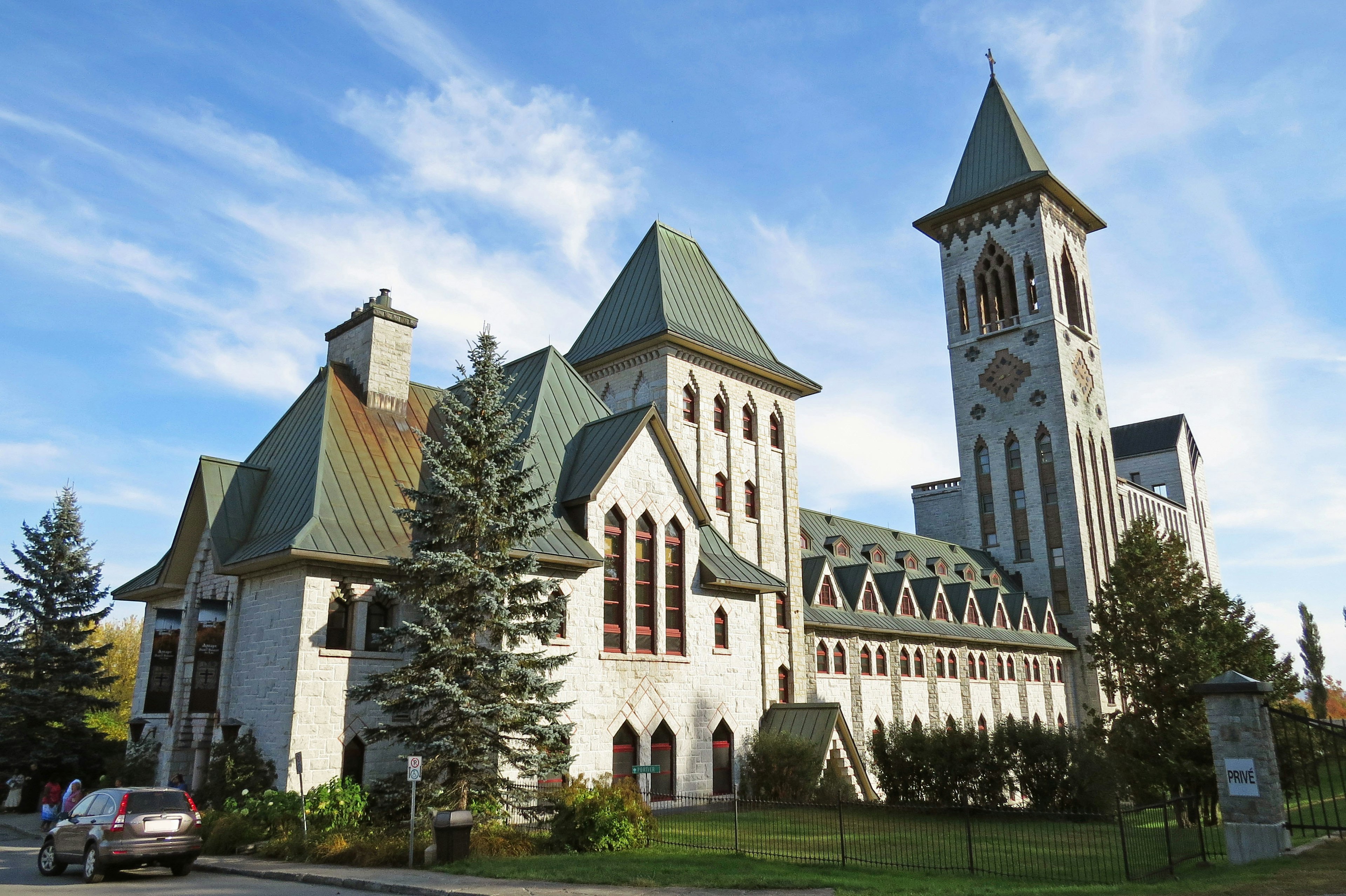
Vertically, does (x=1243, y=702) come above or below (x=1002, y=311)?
below

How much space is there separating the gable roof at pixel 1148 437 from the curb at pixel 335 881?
289 feet

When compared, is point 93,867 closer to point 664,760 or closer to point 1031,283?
point 664,760

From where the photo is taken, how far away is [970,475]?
6512 centimetres

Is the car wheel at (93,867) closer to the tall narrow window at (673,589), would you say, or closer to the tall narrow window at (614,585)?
the tall narrow window at (614,585)

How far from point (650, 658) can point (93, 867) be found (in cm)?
1349

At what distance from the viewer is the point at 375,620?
22.1m

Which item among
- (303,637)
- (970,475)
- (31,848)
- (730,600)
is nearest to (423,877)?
(303,637)

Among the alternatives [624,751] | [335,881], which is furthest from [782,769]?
[335,881]

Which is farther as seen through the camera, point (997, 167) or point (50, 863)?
point (997, 167)

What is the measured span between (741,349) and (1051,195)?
131 ft

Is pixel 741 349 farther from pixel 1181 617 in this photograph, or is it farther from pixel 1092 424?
pixel 1092 424

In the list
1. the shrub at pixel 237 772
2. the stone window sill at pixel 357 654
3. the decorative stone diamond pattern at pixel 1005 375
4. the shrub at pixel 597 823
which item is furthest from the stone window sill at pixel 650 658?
the decorative stone diamond pattern at pixel 1005 375

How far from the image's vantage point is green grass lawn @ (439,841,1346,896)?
12.2 metres

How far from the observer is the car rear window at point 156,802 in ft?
51.6
